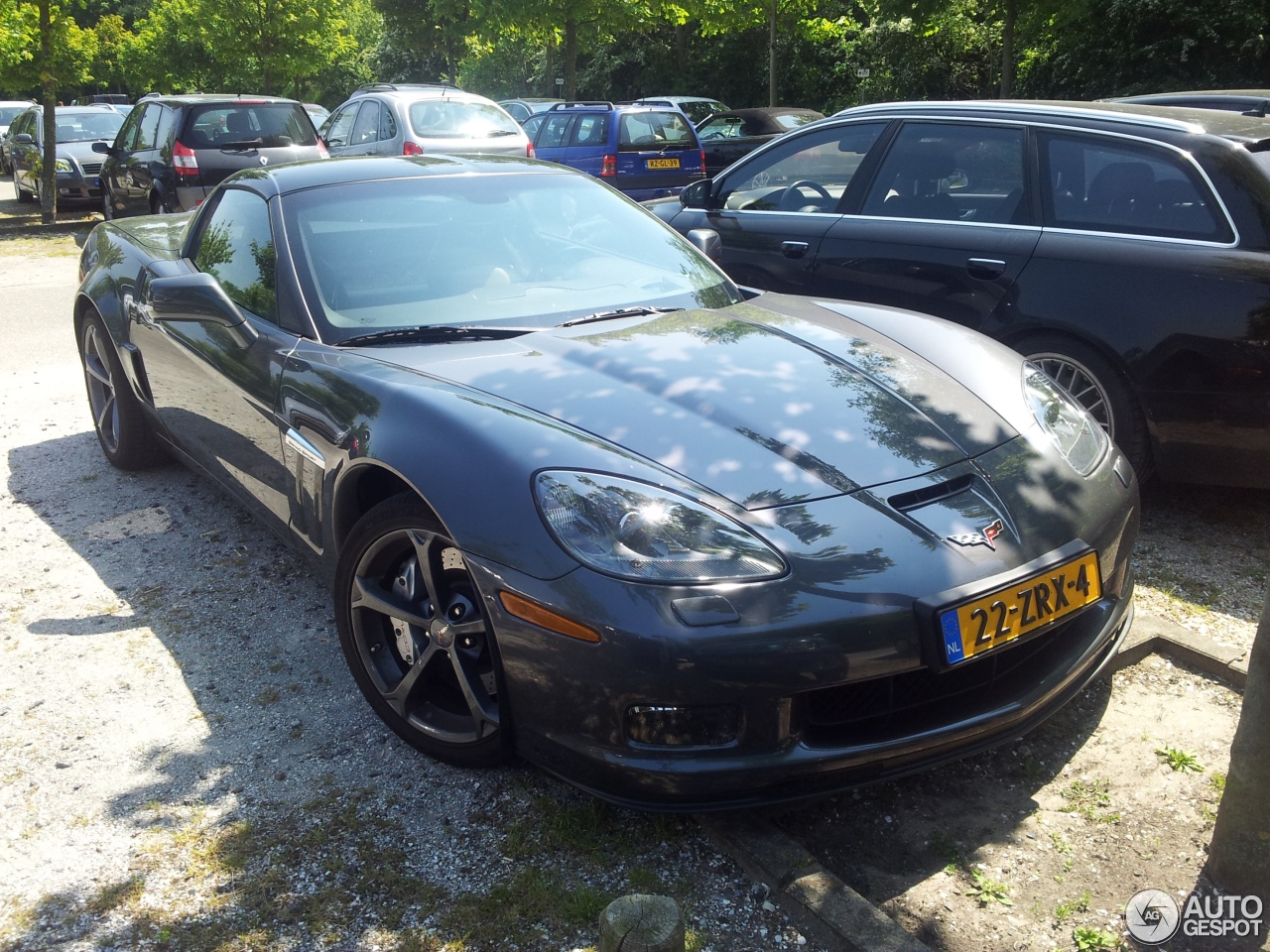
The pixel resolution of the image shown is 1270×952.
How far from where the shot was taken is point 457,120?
43.4 feet

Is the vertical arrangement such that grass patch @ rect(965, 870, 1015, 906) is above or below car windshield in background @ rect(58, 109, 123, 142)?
below

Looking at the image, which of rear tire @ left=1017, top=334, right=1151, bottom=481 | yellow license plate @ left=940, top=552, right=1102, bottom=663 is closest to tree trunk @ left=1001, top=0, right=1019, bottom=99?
rear tire @ left=1017, top=334, right=1151, bottom=481

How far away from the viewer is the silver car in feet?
41.6

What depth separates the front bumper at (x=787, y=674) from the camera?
2301 mm

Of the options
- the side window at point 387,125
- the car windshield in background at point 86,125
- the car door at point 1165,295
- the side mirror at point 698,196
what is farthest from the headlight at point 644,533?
the car windshield in background at point 86,125

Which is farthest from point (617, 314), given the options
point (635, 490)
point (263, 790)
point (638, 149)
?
point (638, 149)

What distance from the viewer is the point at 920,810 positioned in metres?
2.70

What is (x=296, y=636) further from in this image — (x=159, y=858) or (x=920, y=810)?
(x=920, y=810)

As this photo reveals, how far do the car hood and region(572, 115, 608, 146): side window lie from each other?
1188 cm

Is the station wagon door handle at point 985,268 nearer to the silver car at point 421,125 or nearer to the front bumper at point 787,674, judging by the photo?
the front bumper at point 787,674

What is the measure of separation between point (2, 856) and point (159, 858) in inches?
15.2

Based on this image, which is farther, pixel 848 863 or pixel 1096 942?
pixel 848 863

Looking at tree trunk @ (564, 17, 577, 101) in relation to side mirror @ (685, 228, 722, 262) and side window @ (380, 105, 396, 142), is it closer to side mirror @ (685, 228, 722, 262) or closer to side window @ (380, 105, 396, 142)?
side window @ (380, 105, 396, 142)

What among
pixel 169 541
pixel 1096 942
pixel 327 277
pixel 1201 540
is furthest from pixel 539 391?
pixel 1201 540
